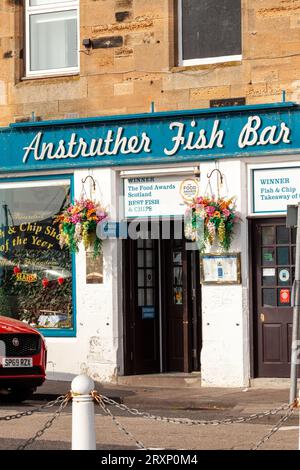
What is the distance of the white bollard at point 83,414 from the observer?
33.8ft

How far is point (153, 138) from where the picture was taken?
20.3 m

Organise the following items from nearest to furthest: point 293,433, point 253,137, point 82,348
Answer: point 293,433 < point 253,137 < point 82,348

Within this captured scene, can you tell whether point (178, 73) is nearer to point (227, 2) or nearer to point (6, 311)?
point (227, 2)

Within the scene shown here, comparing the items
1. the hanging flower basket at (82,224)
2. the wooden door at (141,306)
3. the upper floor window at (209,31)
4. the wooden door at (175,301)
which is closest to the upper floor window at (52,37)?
the upper floor window at (209,31)

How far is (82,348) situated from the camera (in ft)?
68.3

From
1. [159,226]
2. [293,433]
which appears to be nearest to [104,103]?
[159,226]

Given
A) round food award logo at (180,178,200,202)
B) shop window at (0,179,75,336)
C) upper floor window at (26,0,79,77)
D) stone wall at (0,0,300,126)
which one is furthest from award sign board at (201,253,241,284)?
upper floor window at (26,0,79,77)

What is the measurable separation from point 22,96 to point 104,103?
1.64 meters

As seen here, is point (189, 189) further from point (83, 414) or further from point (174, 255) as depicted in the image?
point (83, 414)

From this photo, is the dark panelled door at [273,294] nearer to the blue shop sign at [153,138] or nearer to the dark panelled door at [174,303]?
the blue shop sign at [153,138]

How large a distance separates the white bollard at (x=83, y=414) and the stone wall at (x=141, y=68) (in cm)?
995

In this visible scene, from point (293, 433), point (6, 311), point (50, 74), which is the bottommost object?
point (293, 433)

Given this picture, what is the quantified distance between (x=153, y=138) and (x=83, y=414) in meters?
10.4

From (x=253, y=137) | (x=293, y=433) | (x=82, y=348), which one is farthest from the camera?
(x=82, y=348)
